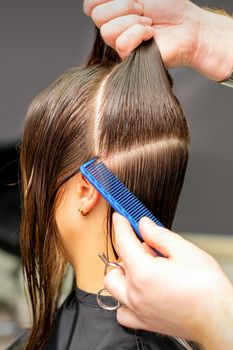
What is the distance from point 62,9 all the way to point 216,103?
66 cm

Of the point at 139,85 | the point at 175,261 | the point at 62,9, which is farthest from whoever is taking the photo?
the point at 62,9

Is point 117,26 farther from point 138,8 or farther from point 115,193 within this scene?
point 115,193

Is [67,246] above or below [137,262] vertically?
below

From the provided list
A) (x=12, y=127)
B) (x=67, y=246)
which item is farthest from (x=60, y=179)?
(x=12, y=127)

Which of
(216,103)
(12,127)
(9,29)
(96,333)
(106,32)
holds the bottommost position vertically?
(96,333)

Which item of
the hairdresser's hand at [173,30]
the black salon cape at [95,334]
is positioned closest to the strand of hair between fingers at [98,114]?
the hairdresser's hand at [173,30]

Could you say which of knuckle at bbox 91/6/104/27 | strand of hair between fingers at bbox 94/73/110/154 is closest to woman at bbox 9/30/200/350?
strand of hair between fingers at bbox 94/73/110/154

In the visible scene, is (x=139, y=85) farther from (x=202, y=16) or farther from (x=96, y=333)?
(x=96, y=333)

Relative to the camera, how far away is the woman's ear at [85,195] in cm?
105

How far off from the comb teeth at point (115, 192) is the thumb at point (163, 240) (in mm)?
39

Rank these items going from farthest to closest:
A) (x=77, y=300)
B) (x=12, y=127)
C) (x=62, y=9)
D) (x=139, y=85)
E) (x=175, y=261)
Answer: (x=12, y=127), (x=62, y=9), (x=77, y=300), (x=139, y=85), (x=175, y=261)

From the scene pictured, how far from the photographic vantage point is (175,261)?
759 mm

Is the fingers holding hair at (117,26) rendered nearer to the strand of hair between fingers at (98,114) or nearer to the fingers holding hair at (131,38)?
the fingers holding hair at (131,38)

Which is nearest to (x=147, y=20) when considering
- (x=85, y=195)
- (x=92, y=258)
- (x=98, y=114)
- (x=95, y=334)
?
(x=98, y=114)
